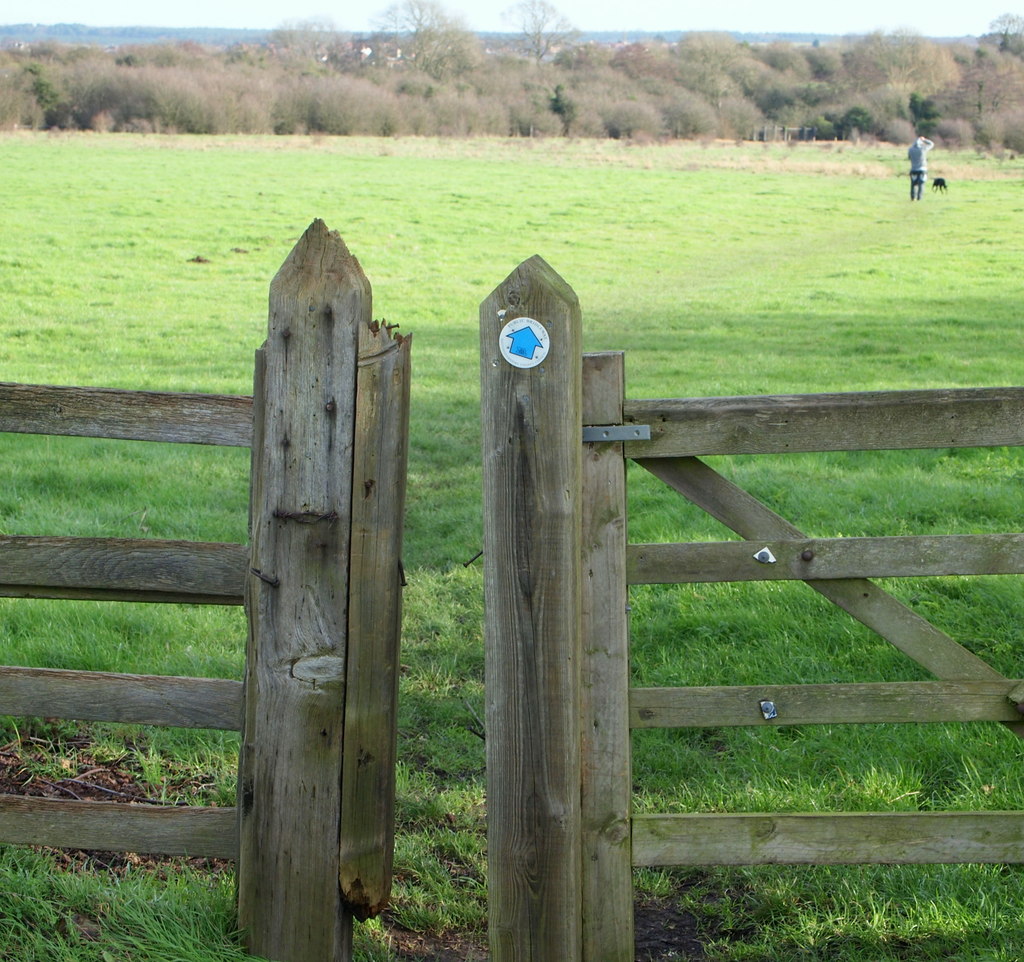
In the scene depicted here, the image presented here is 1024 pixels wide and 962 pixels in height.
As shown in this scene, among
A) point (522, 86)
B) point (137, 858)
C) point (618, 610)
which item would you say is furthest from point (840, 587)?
point (522, 86)

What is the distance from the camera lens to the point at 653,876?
338 cm

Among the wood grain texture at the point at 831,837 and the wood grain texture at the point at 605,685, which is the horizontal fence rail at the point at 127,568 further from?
the wood grain texture at the point at 831,837

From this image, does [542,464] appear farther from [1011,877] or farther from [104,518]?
[104,518]

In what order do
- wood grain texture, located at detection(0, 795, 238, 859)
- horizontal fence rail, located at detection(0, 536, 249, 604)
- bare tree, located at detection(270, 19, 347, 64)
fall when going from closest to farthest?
horizontal fence rail, located at detection(0, 536, 249, 604) < wood grain texture, located at detection(0, 795, 238, 859) < bare tree, located at detection(270, 19, 347, 64)

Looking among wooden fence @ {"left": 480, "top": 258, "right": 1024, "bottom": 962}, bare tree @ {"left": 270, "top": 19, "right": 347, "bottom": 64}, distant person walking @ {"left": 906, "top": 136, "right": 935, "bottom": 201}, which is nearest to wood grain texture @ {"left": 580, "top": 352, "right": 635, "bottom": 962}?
wooden fence @ {"left": 480, "top": 258, "right": 1024, "bottom": 962}

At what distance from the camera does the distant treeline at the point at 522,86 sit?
1928 inches

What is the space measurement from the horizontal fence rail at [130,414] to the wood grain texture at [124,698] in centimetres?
61

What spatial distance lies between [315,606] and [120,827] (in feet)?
2.73

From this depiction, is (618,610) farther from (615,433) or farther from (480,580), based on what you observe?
(480,580)

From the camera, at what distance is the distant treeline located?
4897 cm

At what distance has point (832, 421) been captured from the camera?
254 centimetres

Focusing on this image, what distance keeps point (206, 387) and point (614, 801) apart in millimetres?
8846

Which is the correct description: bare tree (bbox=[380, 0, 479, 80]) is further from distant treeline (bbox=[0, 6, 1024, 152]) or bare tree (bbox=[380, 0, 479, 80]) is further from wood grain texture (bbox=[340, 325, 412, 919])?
wood grain texture (bbox=[340, 325, 412, 919])

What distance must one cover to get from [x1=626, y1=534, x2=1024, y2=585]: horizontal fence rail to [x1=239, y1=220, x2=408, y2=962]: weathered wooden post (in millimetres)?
672
